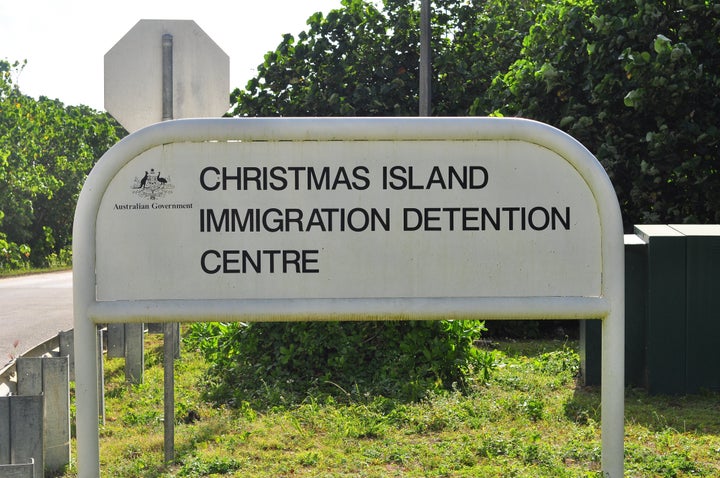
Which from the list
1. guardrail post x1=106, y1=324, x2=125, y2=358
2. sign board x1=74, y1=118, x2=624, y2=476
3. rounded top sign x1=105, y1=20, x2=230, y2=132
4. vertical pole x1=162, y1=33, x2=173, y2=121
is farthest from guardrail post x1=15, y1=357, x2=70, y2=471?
guardrail post x1=106, y1=324, x2=125, y2=358

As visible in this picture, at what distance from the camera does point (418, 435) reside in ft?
19.8

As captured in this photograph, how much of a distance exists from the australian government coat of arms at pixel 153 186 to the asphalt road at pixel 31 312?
634 centimetres

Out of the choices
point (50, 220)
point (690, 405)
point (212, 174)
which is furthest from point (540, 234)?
point (50, 220)

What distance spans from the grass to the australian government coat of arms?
202cm

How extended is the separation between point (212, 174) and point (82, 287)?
27.7 inches

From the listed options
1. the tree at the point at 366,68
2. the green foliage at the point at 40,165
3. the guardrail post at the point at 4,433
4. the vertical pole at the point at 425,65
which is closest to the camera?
the guardrail post at the point at 4,433

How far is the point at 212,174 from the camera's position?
379cm

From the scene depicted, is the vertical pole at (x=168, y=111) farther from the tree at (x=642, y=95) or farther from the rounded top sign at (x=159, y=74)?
the tree at (x=642, y=95)

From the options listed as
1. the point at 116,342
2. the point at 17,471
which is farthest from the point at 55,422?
the point at 116,342

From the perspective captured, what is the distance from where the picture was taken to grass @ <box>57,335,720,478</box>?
5.25 metres

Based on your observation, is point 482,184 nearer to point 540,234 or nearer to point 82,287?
point 540,234

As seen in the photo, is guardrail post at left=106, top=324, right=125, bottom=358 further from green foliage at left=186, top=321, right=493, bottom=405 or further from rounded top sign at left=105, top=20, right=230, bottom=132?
rounded top sign at left=105, top=20, right=230, bottom=132

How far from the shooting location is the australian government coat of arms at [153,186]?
12.4 ft

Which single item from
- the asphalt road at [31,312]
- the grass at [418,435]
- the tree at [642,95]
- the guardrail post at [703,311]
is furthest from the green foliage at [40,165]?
the guardrail post at [703,311]
